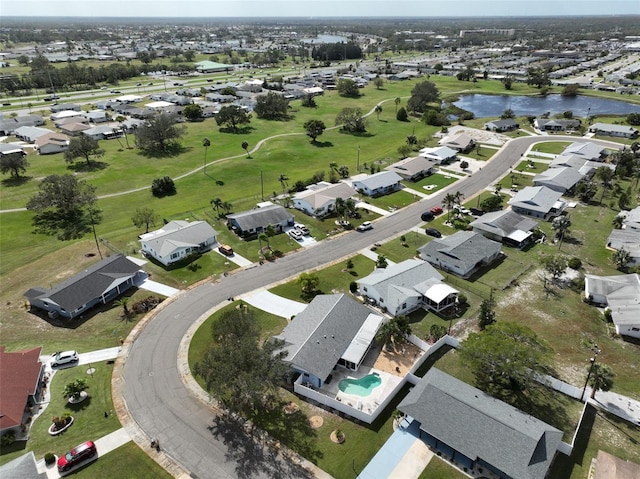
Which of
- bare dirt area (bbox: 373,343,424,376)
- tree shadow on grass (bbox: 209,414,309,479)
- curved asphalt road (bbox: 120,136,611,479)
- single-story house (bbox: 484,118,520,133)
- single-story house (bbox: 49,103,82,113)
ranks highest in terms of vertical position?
single-story house (bbox: 49,103,82,113)

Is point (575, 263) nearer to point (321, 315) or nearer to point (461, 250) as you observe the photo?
point (461, 250)

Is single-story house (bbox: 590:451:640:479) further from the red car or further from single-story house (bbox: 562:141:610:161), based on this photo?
single-story house (bbox: 562:141:610:161)

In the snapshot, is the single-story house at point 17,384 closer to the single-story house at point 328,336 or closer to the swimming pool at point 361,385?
the single-story house at point 328,336

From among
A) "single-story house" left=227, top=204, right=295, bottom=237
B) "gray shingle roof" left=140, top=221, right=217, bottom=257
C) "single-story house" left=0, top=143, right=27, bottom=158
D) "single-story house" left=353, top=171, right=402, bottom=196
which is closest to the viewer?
"gray shingle roof" left=140, top=221, right=217, bottom=257

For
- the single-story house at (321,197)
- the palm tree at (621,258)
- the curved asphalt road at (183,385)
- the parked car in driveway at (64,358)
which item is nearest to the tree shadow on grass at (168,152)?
the single-story house at (321,197)

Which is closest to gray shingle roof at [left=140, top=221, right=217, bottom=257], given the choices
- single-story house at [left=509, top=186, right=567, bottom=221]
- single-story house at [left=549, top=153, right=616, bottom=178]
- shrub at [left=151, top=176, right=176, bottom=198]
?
shrub at [left=151, top=176, right=176, bottom=198]

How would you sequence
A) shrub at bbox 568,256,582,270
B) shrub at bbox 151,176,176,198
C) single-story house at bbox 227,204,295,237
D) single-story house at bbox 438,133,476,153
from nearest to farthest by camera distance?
1. shrub at bbox 568,256,582,270
2. single-story house at bbox 227,204,295,237
3. shrub at bbox 151,176,176,198
4. single-story house at bbox 438,133,476,153
